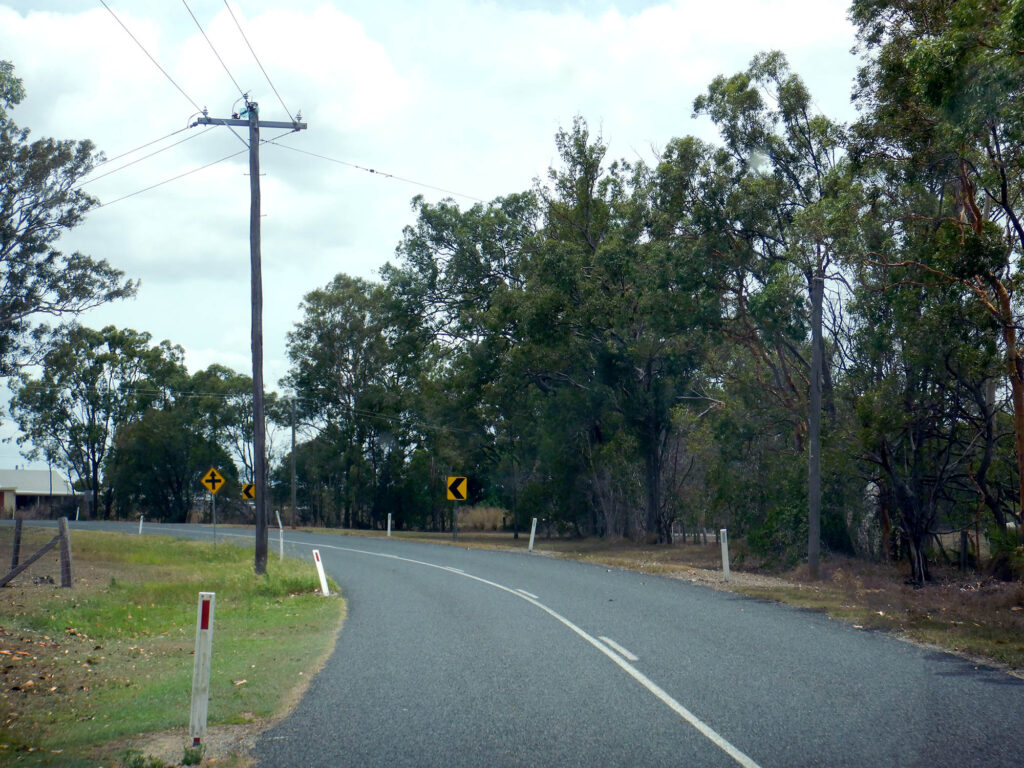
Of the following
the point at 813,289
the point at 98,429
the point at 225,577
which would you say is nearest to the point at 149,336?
the point at 98,429

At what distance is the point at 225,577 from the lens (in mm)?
23359

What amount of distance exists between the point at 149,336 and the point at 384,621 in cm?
7504

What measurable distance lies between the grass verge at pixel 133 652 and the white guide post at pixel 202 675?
1.81 ft

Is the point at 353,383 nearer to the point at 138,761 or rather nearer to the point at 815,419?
the point at 815,419

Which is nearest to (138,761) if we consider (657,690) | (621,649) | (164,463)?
(657,690)

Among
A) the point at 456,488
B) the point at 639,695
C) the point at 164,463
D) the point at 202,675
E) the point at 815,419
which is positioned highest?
the point at 164,463

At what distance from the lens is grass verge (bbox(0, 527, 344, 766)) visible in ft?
26.1

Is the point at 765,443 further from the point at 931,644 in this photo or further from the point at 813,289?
the point at 931,644

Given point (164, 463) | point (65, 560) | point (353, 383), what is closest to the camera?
point (65, 560)

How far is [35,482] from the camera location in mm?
92875

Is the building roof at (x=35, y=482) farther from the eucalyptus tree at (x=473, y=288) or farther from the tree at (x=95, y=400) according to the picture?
the eucalyptus tree at (x=473, y=288)

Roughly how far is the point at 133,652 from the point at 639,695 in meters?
7.43

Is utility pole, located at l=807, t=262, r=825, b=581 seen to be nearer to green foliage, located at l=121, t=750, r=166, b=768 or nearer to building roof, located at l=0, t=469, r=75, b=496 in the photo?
green foliage, located at l=121, t=750, r=166, b=768

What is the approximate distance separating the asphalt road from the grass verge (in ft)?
2.40
